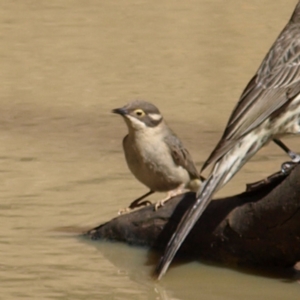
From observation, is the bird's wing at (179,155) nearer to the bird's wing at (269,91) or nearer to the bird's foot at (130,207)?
the bird's foot at (130,207)

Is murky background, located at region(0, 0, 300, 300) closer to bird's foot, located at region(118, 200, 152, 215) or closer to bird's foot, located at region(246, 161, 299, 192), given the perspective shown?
bird's foot, located at region(118, 200, 152, 215)

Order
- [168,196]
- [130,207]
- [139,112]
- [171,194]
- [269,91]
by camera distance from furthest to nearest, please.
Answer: [139,112]
[130,207]
[171,194]
[168,196]
[269,91]

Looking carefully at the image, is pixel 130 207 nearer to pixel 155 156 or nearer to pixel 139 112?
pixel 155 156

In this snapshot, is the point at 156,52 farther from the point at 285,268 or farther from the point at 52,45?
the point at 285,268

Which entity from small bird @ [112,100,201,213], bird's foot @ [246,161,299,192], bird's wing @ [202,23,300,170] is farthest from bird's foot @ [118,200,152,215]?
bird's foot @ [246,161,299,192]

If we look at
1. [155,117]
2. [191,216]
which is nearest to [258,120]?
[191,216]

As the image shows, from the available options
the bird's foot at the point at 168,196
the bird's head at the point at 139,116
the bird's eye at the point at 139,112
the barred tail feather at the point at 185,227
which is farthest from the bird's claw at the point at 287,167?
the bird's eye at the point at 139,112

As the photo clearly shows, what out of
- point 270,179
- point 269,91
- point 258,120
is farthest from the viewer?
point 269,91

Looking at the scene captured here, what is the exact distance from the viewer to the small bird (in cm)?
895

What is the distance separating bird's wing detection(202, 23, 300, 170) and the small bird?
0.76 metres

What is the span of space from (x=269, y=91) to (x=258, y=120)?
401mm

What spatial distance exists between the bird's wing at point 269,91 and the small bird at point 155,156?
760 mm

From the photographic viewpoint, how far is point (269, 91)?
8.55 metres

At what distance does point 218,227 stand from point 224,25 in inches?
362
